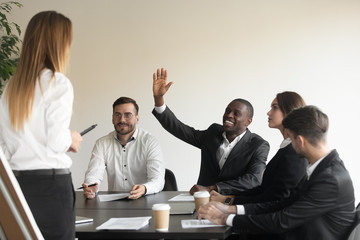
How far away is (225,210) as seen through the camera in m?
2.26

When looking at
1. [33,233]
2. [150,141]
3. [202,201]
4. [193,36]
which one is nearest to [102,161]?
[150,141]

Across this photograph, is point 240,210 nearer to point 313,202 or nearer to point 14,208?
point 313,202

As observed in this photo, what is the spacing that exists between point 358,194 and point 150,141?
2.24 metres

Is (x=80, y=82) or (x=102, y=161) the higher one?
(x=80, y=82)

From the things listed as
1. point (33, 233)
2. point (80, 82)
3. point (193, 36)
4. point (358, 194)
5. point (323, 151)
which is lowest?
point (358, 194)

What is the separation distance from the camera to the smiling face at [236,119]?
3531 mm

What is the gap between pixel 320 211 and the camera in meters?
2.00

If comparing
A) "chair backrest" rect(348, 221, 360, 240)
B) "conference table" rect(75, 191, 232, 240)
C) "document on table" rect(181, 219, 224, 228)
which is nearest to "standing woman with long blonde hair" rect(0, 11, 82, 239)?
"conference table" rect(75, 191, 232, 240)

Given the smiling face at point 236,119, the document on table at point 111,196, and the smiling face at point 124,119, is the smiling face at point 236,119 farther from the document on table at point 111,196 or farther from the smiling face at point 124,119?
the document on table at point 111,196

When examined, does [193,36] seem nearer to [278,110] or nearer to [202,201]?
[278,110]

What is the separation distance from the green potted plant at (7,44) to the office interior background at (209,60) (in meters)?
0.23

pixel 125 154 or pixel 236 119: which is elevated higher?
→ pixel 236 119

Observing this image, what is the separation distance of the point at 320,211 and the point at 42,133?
1.20m

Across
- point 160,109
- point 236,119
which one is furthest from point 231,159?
point 160,109
